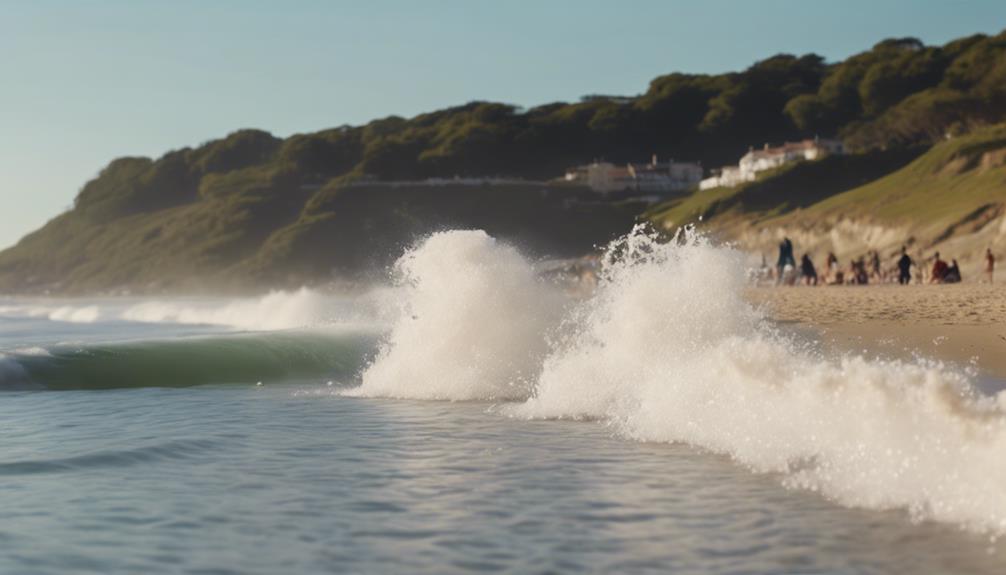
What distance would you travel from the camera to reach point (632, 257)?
49.4 feet

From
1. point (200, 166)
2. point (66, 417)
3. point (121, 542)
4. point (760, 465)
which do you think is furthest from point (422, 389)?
point (200, 166)

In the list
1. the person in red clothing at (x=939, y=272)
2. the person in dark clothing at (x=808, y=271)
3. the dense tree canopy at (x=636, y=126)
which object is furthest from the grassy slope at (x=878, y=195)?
the dense tree canopy at (x=636, y=126)

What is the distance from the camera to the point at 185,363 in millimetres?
21641

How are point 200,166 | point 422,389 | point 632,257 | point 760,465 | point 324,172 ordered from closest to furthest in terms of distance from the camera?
point 760,465
point 632,257
point 422,389
point 324,172
point 200,166

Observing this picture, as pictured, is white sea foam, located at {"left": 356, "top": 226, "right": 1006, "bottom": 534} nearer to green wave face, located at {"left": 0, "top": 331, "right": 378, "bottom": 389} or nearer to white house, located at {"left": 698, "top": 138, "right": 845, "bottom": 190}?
green wave face, located at {"left": 0, "top": 331, "right": 378, "bottom": 389}

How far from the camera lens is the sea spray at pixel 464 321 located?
1658cm

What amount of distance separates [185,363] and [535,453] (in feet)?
40.4

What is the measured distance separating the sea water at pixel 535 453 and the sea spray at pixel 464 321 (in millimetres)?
33

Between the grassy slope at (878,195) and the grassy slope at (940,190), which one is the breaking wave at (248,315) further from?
the grassy slope at (940,190)

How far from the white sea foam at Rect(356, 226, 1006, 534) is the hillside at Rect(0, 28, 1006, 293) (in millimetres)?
86788

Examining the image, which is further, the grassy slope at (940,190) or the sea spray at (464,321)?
the grassy slope at (940,190)

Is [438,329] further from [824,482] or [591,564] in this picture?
[591,564]

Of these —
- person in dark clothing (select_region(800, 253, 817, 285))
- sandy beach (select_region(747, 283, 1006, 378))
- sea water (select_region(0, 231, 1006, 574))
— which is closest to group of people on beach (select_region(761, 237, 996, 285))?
person in dark clothing (select_region(800, 253, 817, 285))

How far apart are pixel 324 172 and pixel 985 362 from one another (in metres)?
148
